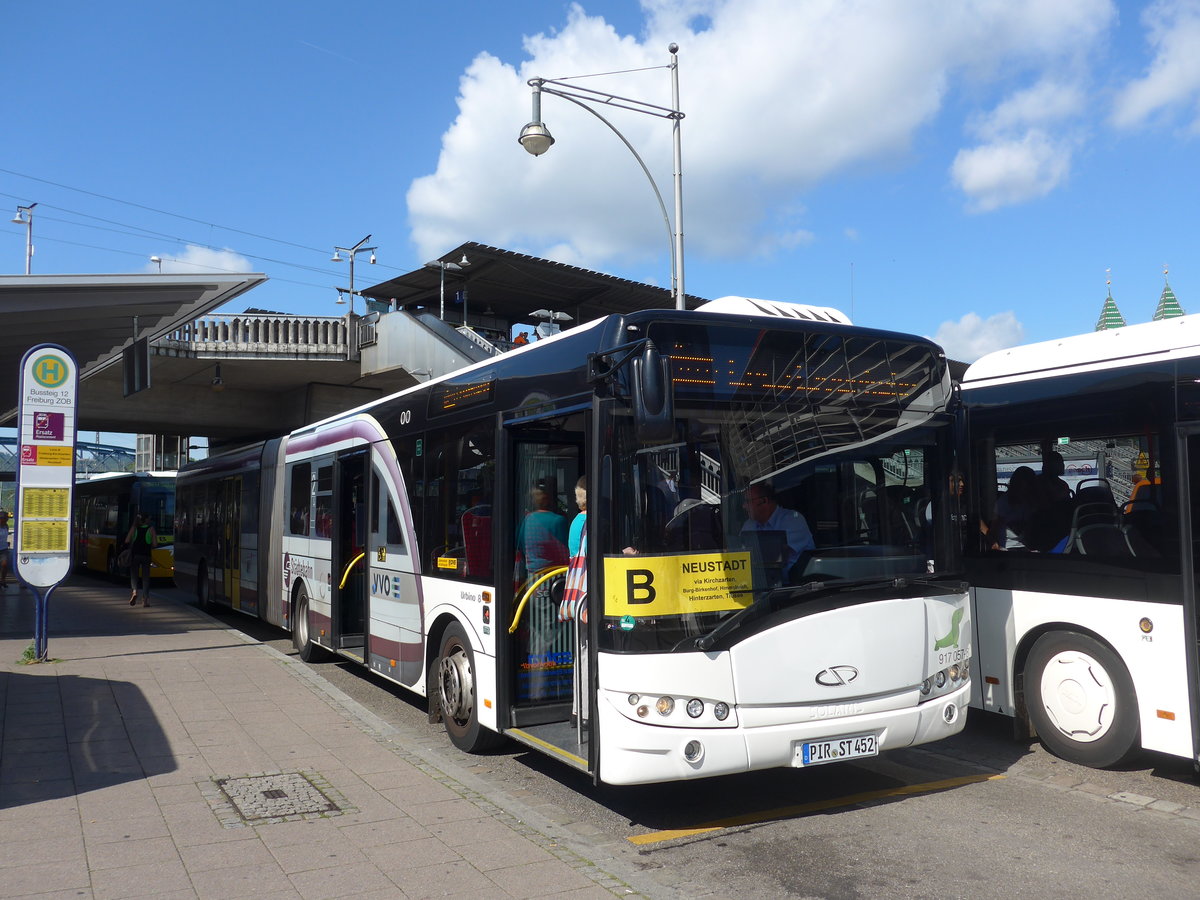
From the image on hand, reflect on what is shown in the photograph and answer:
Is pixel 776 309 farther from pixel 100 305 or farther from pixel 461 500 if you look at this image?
pixel 100 305

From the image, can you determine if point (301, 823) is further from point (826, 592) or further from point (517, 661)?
point (826, 592)

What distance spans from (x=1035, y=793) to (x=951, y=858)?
171cm

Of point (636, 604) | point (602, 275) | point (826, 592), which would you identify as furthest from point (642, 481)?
point (602, 275)

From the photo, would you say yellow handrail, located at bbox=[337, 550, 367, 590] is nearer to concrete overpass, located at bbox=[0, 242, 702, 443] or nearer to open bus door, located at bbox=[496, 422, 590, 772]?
open bus door, located at bbox=[496, 422, 590, 772]

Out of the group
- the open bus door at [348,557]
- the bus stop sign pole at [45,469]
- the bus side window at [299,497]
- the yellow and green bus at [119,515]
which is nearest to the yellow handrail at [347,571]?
the open bus door at [348,557]

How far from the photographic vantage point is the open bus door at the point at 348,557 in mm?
10703

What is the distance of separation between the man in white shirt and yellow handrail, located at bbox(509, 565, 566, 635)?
1904 mm

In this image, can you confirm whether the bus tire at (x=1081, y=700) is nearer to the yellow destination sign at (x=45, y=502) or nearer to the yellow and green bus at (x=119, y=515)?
the yellow destination sign at (x=45, y=502)

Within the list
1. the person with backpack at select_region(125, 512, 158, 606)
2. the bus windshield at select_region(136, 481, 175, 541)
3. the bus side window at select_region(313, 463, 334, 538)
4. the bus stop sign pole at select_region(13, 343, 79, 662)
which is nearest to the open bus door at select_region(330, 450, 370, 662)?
the bus side window at select_region(313, 463, 334, 538)

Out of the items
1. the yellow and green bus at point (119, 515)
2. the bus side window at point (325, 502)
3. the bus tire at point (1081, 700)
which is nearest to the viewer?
the bus tire at point (1081, 700)

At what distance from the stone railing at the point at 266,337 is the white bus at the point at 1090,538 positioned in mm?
21818

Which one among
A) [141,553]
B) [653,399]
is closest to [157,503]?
[141,553]

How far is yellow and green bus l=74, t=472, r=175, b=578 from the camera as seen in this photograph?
26531mm

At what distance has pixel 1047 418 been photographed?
768cm
